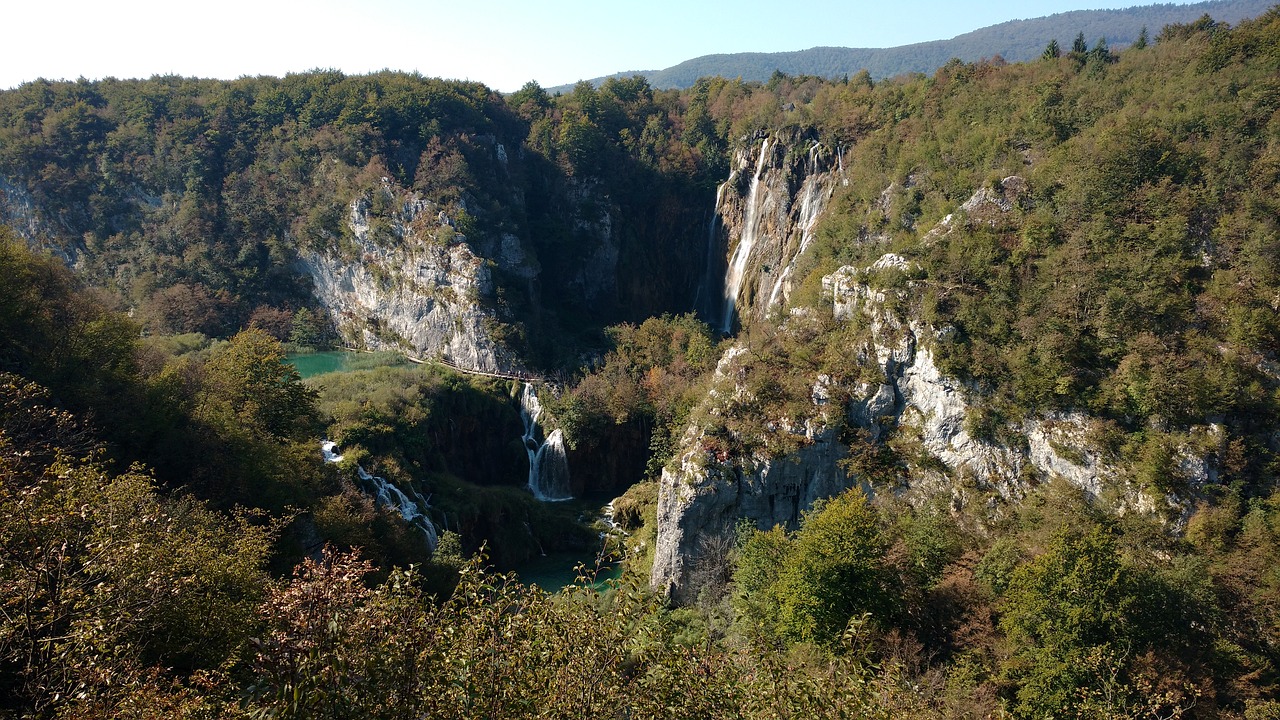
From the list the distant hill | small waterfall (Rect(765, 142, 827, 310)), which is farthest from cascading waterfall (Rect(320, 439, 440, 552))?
the distant hill

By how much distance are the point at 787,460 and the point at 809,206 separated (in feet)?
85.7

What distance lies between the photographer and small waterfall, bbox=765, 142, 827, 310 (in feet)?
144

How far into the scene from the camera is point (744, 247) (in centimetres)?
5262

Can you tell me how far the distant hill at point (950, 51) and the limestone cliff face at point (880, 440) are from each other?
102m

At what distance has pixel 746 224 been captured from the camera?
175 ft

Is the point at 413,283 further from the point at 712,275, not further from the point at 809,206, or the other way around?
the point at 809,206

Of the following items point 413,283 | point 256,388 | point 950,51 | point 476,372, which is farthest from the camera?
point 950,51

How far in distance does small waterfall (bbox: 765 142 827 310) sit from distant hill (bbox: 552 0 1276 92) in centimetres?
7733

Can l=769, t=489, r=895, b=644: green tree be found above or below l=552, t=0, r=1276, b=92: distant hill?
below

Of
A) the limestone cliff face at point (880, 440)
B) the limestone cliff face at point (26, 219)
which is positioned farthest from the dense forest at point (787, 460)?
the limestone cliff face at point (26, 219)

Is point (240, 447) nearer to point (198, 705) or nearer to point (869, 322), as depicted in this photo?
point (198, 705)

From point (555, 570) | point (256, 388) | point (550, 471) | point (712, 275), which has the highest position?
point (256, 388)

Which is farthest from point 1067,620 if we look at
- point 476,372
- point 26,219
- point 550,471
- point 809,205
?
point 26,219

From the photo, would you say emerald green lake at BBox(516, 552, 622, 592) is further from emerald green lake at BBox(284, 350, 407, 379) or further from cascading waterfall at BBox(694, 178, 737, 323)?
cascading waterfall at BBox(694, 178, 737, 323)
